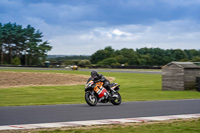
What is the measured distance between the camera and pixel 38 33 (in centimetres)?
9938

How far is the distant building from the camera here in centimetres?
1939

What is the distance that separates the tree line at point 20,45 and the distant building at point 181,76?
253 feet

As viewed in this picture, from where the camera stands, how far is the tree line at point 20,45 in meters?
91.8

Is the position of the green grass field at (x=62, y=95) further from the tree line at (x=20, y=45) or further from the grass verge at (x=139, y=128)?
the tree line at (x=20, y=45)

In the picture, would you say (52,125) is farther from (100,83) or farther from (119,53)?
(119,53)

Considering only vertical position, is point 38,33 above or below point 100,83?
above

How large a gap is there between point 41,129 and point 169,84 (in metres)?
14.7

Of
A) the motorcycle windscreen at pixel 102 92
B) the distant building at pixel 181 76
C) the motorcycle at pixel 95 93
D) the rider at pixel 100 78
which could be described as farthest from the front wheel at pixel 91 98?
the distant building at pixel 181 76

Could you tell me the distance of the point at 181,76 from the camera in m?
19.4

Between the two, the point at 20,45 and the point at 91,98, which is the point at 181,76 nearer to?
the point at 91,98

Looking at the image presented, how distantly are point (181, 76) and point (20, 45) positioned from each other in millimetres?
81157

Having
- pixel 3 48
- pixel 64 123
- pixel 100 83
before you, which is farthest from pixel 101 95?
pixel 3 48

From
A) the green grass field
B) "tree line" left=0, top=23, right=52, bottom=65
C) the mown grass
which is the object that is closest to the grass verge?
the mown grass

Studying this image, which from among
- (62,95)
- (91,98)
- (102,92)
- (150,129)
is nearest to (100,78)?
(102,92)
